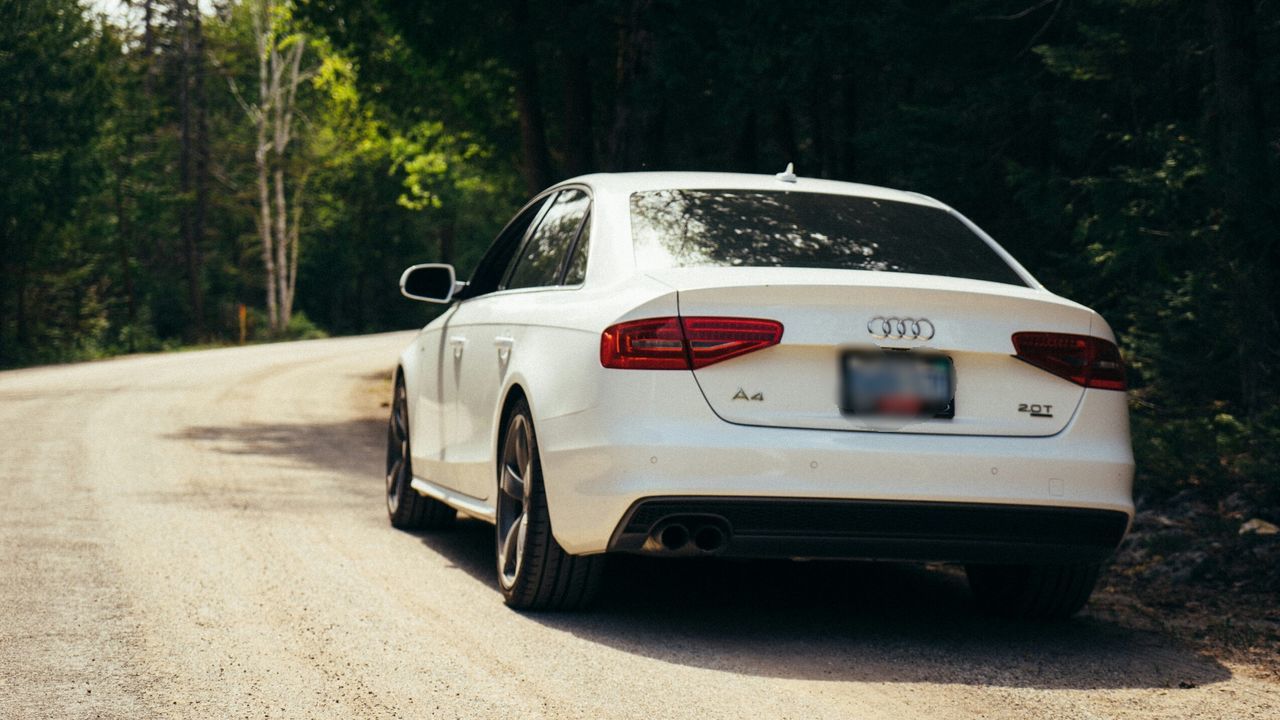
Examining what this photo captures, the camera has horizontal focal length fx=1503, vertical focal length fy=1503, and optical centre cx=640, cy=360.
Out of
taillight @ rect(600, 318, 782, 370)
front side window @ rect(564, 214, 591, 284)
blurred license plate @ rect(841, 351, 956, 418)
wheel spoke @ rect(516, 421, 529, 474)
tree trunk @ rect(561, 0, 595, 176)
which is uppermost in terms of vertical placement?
tree trunk @ rect(561, 0, 595, 176)

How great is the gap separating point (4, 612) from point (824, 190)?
12.0 ft

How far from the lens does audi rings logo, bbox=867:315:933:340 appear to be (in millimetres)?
5008

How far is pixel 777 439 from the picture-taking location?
4949 mm

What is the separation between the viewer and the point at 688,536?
5.08 m

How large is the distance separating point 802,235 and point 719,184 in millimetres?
648

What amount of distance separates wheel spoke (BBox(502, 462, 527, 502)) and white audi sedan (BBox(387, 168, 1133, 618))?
4.5 inches

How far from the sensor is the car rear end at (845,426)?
4.95 metres

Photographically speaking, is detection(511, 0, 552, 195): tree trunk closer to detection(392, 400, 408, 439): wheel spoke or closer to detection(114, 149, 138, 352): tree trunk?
detection(392, 400, 408, 439): wheel spoke

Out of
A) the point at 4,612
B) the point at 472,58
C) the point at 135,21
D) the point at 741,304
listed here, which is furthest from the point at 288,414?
the point at 135,21

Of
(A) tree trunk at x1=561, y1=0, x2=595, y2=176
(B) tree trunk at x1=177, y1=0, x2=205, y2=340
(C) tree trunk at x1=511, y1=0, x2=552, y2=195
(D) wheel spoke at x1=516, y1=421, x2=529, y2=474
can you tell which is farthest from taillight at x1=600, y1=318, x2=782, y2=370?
(B) tree trunk at x1=177, y1=0, x2=205, y2=340

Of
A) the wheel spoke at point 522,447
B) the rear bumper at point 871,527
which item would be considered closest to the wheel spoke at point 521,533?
the wheel spoke at point 522,447

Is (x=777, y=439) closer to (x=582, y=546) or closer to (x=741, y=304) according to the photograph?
(x=741, y=304)

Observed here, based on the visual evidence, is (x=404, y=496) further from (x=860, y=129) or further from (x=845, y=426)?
(x=860, y=129)

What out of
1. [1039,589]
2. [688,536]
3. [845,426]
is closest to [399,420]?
[688,536]
